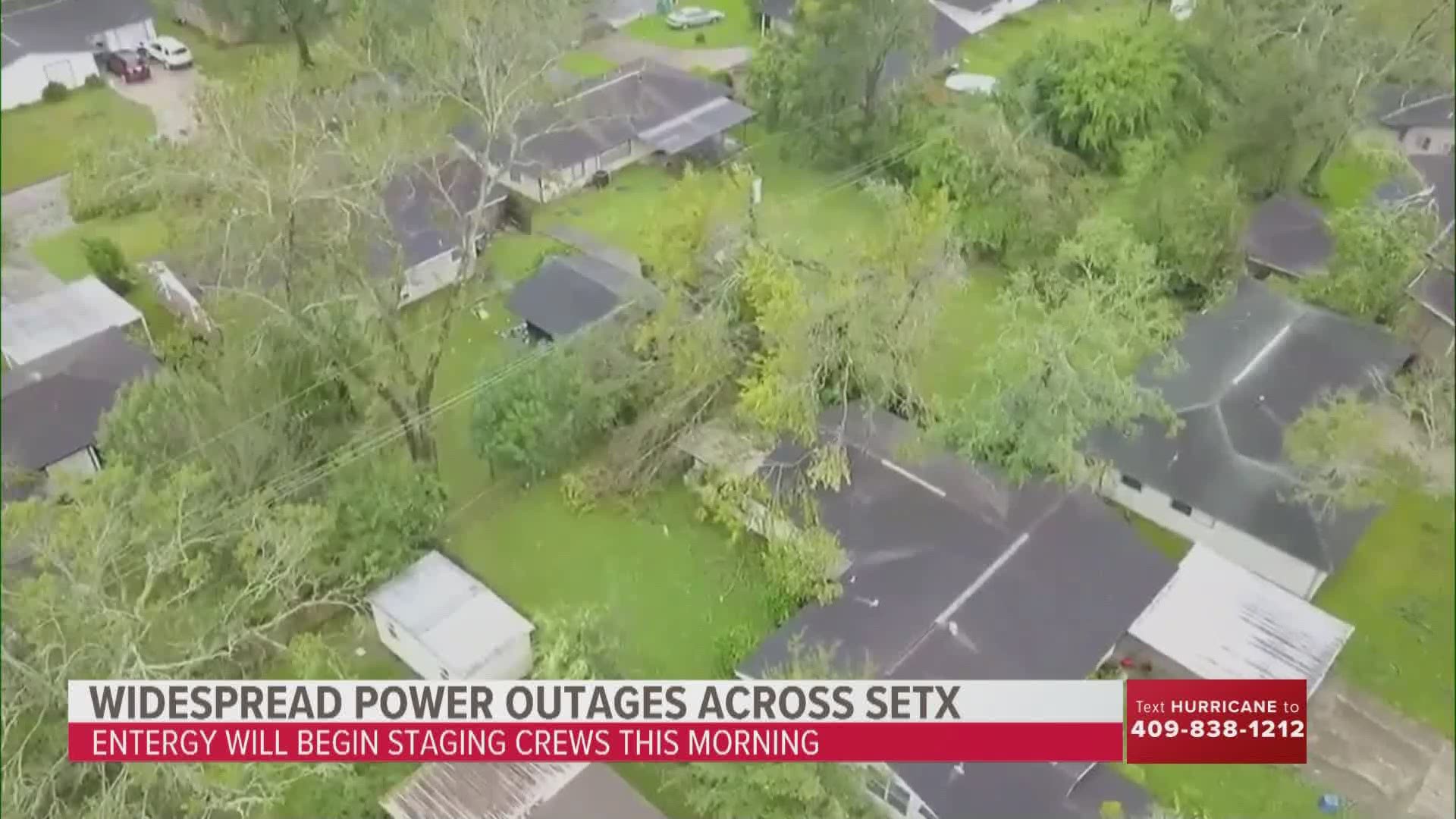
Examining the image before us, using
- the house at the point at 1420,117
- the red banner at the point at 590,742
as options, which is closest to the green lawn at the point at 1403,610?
the red banner at the point at 590,742

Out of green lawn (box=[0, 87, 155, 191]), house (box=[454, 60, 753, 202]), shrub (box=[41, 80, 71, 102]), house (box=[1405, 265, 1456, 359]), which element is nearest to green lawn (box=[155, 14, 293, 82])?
green lawn (box=[0, 87, 155, 191])

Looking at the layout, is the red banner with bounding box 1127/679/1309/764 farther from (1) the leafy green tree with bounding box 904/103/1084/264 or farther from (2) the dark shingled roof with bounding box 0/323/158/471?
(2) the dark shingled roof with bounding box 0/323/158/471

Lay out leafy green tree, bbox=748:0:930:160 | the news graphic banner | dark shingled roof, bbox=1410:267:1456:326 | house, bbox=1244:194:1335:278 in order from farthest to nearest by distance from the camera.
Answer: leafy green tree, bbox=748:0:930:160 → house, bbox=1244:194:1335:278 → dark shingled roof, bbox=1410:267:1456:326 → the news graphic banner

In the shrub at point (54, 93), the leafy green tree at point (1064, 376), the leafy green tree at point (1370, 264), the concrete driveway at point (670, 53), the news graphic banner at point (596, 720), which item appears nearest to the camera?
the news graphic banner at point (596, 720)

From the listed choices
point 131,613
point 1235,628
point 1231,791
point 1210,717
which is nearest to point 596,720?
point 131,613

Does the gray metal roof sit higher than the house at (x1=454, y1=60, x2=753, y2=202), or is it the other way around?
the gray metal roof

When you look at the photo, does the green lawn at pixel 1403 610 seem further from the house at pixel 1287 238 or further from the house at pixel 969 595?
the house at pixel 1287 238
